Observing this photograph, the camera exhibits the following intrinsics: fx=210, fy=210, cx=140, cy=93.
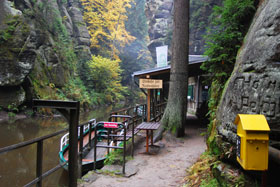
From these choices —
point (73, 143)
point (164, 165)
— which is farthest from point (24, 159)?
point (73, 143)

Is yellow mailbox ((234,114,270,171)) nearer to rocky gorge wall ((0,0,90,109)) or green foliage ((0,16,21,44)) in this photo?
rocky gorge wall ((0,0,90,109))

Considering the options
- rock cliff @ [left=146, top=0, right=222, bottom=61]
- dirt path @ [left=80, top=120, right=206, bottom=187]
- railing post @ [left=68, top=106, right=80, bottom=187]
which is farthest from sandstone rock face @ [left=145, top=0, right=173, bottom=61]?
railing post @ [left=68, top=106, right=80, bottom=187]

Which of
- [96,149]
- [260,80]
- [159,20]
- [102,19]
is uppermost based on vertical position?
[159,20]

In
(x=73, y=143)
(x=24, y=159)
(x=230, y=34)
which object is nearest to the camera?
(x=73, y=143)

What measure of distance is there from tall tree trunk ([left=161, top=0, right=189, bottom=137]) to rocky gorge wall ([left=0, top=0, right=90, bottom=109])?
41.5ft

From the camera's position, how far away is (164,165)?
18.1 ft

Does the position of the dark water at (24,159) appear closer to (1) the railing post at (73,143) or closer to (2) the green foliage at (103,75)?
(1) the railing post at (73,143)

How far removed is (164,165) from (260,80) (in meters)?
3.68

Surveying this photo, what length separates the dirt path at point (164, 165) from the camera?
14.7 feet

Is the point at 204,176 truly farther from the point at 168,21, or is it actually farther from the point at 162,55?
the point at 168,21

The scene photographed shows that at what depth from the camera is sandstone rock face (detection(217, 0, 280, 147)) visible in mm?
2382

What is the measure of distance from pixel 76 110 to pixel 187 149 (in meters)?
4.79

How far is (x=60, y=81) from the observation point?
70.0 feet

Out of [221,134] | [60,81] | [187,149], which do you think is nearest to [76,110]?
[221,134]
